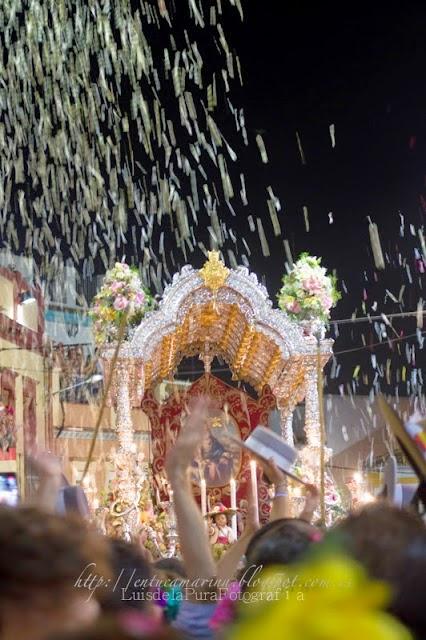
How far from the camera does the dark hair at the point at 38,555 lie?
5.73ft

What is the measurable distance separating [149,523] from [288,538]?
12497mm

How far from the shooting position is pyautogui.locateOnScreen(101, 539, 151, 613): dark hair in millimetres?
2803

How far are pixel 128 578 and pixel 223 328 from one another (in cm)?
1459

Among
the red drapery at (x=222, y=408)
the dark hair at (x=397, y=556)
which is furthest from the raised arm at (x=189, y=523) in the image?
the red drapery at (x=222, y=408)

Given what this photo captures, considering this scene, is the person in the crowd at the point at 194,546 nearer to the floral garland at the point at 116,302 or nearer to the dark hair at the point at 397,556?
the dark hair at the point at 397,556

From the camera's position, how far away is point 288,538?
2873mm

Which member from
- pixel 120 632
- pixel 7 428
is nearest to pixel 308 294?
pixel 7 428

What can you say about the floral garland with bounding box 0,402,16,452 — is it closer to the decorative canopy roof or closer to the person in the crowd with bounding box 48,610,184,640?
the decorative canopy roof

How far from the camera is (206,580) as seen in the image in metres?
3.13

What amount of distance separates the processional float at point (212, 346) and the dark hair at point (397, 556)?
12468mm

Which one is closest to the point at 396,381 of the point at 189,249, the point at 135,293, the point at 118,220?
the point at 189,249

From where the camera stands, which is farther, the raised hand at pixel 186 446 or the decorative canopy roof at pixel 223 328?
the decorative canopy roof at pixel 223 328

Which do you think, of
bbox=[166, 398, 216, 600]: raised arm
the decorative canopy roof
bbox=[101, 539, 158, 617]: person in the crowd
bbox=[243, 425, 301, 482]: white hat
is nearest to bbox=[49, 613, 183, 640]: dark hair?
bbox=[101, 539, 158, 617]: person in the crowd

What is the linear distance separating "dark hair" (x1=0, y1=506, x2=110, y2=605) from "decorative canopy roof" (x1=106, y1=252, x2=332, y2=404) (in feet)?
44.6
